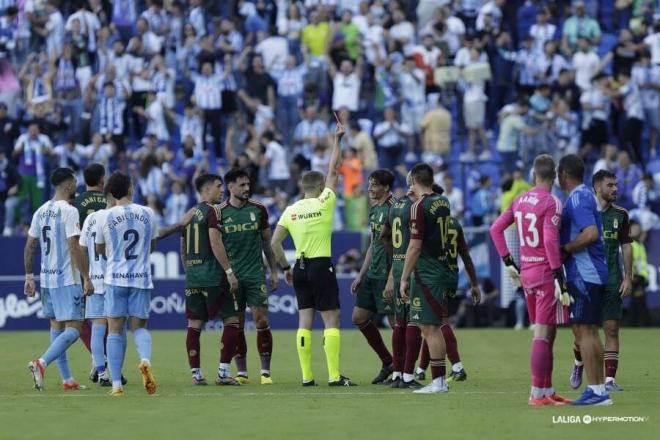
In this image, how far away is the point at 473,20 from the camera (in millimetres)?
30859

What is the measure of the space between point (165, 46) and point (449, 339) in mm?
17295

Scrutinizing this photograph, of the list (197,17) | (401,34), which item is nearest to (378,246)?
(401,34)

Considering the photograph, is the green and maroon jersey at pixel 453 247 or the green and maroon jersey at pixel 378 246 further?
the green and maroon jersey at pixel 378 246

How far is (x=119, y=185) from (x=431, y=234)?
312 centimetres

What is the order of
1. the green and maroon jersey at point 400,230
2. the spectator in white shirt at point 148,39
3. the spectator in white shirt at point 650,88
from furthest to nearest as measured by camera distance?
the spectator in white shirt at point 148,39 < the spectator in white shirt at point 650,88 < the green and maroon jersey at point 400,230

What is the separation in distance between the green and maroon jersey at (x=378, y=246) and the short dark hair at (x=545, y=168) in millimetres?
3039

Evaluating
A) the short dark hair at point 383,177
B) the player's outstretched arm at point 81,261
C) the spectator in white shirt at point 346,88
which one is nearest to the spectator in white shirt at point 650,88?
the spectator in white shirt at point 346,88

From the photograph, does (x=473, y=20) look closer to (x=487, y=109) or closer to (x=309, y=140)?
(x=487, y=109)

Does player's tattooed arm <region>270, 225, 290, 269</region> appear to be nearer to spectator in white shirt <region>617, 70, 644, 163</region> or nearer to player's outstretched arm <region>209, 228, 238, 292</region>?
player's outstretched arm <region>209, 228, 238, 292</region>

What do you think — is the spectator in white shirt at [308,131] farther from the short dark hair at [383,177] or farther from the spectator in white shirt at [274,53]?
the short dark hair at [383,177]

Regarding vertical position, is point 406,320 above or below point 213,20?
below

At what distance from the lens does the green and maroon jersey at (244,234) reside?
15.3 m

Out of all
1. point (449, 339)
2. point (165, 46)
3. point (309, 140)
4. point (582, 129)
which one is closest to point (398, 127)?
point (309, 140)

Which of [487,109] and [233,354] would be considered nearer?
[233,354]
